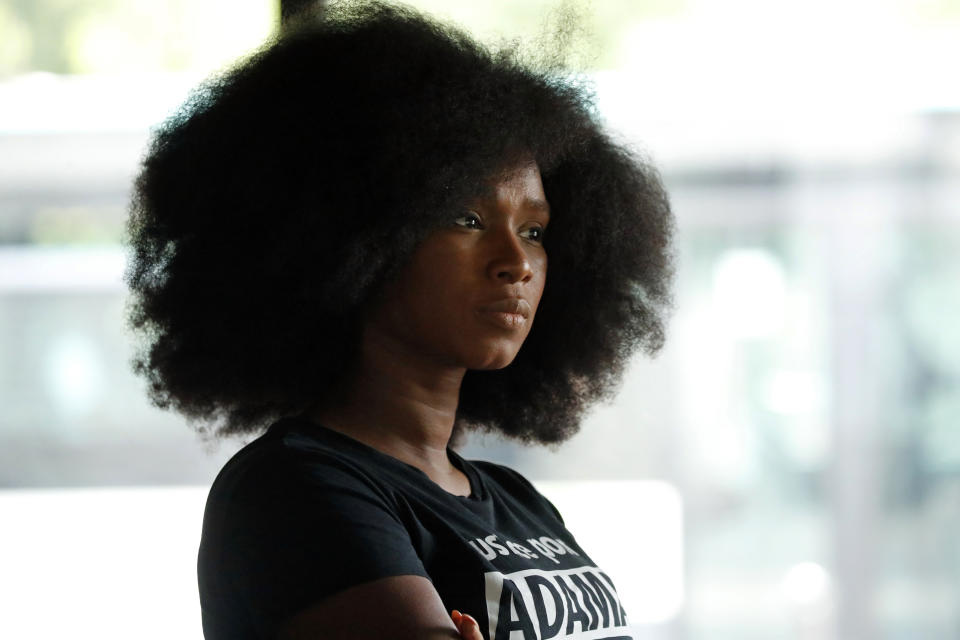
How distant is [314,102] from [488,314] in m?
0.28

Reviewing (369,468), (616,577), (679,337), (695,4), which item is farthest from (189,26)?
(369,468)

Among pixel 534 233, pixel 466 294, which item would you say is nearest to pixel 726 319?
pixel 534 233

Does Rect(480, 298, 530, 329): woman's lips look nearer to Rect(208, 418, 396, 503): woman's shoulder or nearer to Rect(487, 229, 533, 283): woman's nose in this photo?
Rect(487, 229, 533, 283): woman's nose

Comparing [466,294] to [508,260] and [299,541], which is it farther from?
[299,541]

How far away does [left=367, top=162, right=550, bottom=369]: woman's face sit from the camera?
107cm

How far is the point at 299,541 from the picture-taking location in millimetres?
876

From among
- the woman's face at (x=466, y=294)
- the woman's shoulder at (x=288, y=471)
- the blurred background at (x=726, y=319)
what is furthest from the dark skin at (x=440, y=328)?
the blurred background at (x=726, y=319)

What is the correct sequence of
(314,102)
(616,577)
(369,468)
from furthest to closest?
(616,577) < (314,102) < (369,468)

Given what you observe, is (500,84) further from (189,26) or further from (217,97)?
(189,26)

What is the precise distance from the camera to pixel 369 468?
99cm

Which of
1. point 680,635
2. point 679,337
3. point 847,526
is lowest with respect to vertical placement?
point 680,635

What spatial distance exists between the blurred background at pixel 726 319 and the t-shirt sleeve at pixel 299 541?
2041 mm

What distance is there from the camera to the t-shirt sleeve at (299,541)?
86 centimetres

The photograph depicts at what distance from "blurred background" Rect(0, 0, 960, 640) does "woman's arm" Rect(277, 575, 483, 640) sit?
2.08 meters
